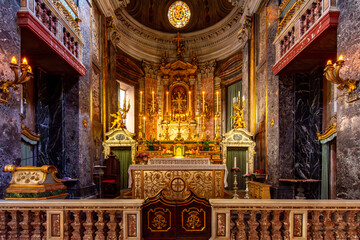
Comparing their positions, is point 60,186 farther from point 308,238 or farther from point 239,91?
point 239,91

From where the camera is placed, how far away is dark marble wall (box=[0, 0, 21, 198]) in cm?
377

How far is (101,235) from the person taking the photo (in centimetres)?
322

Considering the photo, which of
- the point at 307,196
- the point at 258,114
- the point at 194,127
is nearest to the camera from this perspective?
the point at 307,196

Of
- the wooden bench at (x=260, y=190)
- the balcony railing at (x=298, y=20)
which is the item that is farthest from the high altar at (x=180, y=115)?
the balcony railing at (x=298, y=20)

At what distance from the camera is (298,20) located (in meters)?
5.52

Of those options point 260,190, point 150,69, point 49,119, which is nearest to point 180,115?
point 150,69

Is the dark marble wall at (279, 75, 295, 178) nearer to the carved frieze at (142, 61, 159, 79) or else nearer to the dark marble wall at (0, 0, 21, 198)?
the dark marble wall at (0, 0, 21, 198)

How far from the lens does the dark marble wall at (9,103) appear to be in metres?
3.77

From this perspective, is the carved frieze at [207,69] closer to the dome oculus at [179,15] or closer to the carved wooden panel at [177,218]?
the dome oculus at [179,15]

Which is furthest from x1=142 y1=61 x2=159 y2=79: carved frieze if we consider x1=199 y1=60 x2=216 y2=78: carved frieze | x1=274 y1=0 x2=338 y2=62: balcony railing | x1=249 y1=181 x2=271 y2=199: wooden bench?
x1=249 y1=181 x2=271 y2=199: wooden bench

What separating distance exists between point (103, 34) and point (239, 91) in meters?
7.52

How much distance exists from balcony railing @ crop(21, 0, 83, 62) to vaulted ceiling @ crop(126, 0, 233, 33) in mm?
7950

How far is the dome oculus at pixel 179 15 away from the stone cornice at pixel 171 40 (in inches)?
31.7

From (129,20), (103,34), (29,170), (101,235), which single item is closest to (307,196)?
(101,235)
